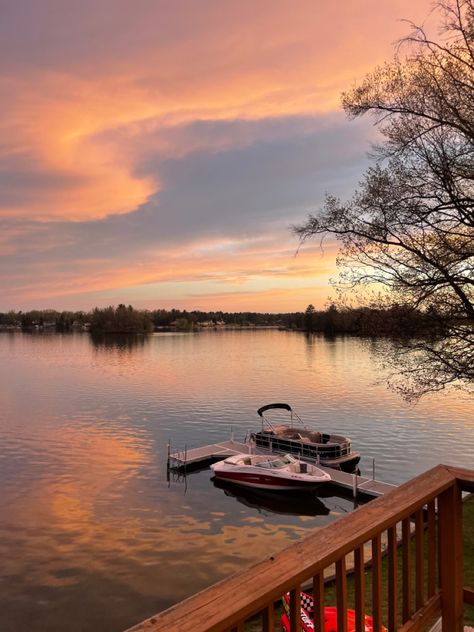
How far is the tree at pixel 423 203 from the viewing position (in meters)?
9.77

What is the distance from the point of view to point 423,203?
422 inches

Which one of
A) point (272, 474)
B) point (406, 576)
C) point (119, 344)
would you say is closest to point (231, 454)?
point (272, 474)

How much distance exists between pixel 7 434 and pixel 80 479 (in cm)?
1285

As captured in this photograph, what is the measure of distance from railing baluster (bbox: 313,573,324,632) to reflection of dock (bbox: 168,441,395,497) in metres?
21.9

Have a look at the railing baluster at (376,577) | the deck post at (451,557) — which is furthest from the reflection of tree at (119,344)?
the railing baluster at (376,577)

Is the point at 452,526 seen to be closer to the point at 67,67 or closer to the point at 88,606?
the point at 88,606

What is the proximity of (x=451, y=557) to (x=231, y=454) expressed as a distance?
27.2m

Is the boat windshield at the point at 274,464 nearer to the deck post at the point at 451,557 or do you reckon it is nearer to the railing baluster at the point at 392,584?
the deck post at the point at 451,557

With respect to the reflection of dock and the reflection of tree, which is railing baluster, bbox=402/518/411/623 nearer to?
the reflection of dock

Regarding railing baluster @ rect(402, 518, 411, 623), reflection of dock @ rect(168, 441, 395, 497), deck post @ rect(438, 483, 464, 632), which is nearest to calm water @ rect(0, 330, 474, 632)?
reflection of dock @ rect(168, 441, 395, 497)

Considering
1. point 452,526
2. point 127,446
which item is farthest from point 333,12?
point 127,446

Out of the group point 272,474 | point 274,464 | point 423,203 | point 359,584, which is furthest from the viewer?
point 274,464

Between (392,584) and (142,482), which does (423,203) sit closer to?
(392,584)

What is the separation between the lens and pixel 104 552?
1691 centimetres
